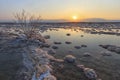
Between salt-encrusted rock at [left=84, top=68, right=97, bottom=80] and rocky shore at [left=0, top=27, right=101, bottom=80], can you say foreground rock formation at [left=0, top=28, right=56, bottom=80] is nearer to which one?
rocky shore at [left=0, top=27, right=101, bottom=80]

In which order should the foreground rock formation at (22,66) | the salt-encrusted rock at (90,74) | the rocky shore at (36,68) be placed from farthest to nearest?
the salt-encrusted rock at (90,74), the rocky shore at (36,68), the foreground rock formation at (22,66)

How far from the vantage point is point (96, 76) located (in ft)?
51.4

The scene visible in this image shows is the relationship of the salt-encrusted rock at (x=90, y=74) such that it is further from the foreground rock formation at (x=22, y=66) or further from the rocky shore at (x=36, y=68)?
the foreground rock formation at (x=22, y=66)

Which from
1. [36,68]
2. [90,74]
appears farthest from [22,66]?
[90,74]

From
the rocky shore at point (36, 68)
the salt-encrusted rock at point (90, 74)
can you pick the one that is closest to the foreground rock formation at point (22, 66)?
the rocky shore at point (36, 68)

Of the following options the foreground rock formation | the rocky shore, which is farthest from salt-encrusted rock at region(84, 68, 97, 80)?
the foreground rock formation

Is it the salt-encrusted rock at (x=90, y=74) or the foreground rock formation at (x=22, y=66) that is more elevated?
the foreground rock formation at (x=22, y=66)

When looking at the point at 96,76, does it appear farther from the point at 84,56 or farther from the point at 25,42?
the point at 25,42

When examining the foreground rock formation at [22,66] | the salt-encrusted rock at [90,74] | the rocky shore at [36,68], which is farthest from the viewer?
the salt-encrusted rock at [90,74]

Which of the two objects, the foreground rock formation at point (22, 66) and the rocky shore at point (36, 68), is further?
the rocky shore at point (36, 68)

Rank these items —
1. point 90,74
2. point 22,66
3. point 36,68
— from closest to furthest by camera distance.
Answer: point 90,74 < point 36,68 < point 22,66

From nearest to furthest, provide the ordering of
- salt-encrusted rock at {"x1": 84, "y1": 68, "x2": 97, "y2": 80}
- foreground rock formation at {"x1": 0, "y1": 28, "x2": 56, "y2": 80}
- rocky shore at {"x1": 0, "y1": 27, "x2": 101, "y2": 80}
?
foreground rock formation at {"x1": 0, "y1": 28, "x2": 56, "y2": 80}
rocky shore at {"x1": 0, "y1": 27, "x2": 101, "y2": 80}
salt-encrusted rock at {"x1": 84, "y1": 68, "x2": 97, "y2": 80}

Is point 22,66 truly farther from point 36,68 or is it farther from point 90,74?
point 90,74

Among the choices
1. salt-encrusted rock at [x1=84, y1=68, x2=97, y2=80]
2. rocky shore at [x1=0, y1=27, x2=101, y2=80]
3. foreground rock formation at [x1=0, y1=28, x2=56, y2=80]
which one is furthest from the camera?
salt-encrusted rock at [x1=84, y1=68, x2=97, y2=80]
